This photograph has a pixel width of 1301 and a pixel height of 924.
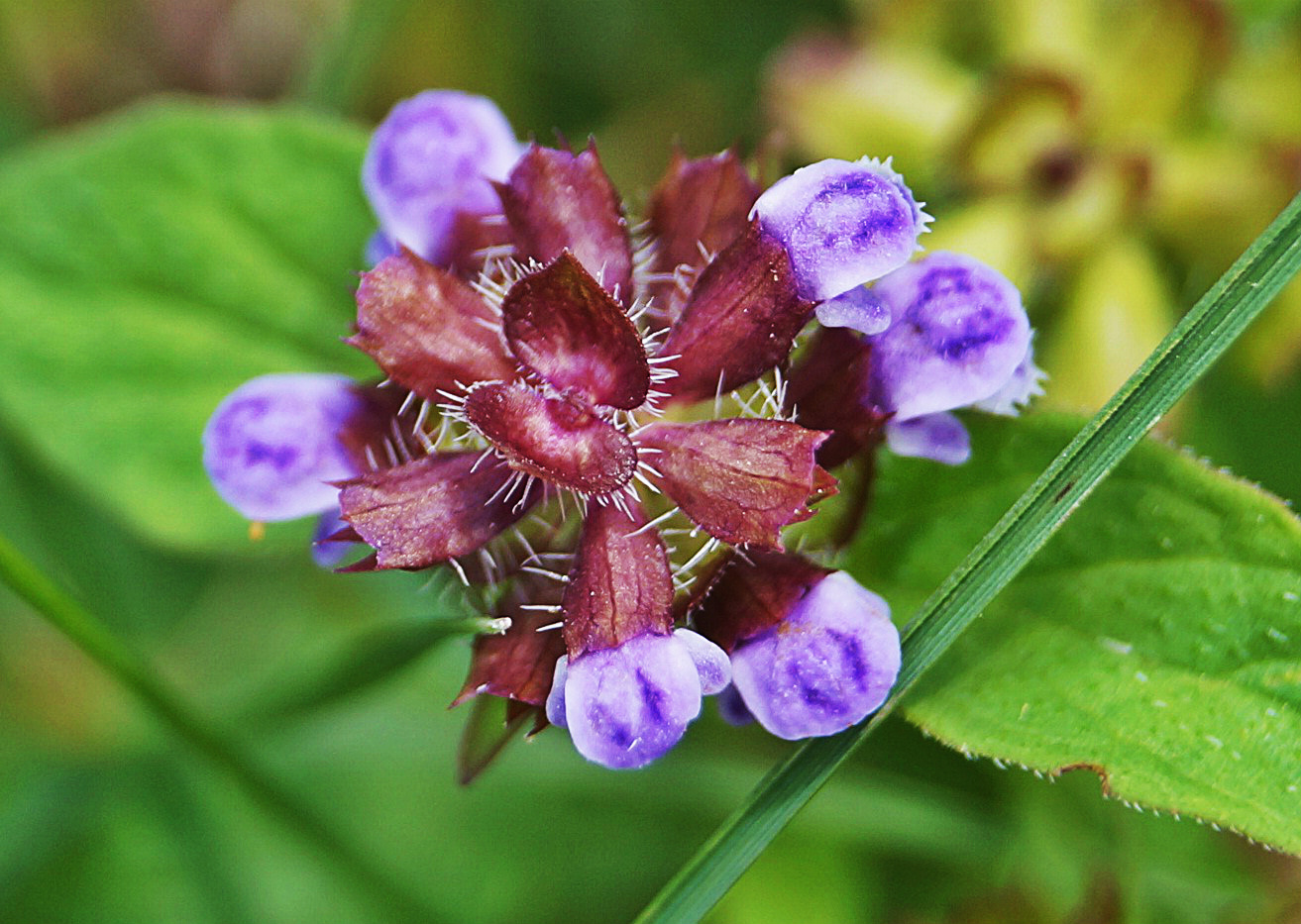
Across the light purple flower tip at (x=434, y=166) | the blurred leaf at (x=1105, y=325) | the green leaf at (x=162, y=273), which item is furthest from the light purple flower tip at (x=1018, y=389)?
the green leaf at (x=162, y=273)

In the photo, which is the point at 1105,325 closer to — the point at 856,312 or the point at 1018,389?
the point at 1018,389

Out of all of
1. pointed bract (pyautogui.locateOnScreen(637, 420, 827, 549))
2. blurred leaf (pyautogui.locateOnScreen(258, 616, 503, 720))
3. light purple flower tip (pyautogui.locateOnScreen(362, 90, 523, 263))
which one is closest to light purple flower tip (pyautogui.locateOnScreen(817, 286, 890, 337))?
pointed bract (pyautogui.locateOnScreen(637, 420, 827, 549))

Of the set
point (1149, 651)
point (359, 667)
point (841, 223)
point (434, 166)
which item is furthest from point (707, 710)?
point (841, 223)

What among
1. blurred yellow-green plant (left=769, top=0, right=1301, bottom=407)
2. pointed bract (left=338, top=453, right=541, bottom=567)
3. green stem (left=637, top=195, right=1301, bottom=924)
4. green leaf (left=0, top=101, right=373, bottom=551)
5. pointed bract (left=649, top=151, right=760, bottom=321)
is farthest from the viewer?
blurred yellow-green plant (left=769, top=0, right=1301, bottom=407)

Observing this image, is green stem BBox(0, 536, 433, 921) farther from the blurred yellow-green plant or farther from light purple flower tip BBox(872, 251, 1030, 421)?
the blurred yellow-green plant

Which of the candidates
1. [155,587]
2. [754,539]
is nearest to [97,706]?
[155,587]

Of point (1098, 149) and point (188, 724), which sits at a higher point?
point (1098, 149)

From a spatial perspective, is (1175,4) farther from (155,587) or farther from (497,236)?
(155,587)
